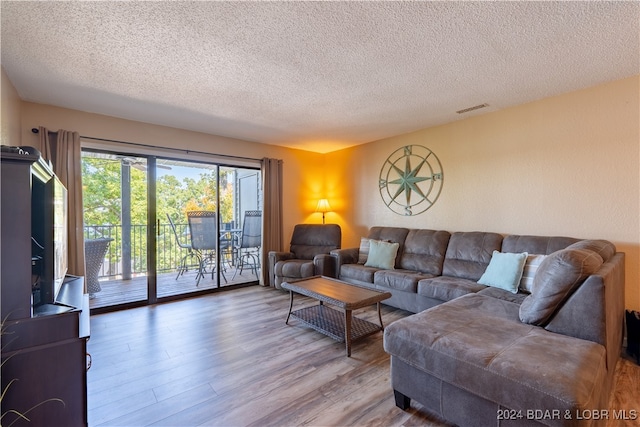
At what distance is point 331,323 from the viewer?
281cm

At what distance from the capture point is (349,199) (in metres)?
5.03

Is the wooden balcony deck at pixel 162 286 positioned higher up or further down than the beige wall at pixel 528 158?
further down

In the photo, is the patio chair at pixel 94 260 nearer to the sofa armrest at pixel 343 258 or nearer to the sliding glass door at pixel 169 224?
the sliding glass door at pixel 169 224

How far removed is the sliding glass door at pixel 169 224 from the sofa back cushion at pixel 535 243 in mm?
3537

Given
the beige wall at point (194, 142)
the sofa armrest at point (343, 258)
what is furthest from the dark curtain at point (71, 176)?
the sofa armrest at point (343, 258)

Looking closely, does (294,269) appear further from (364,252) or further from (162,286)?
(162,286)

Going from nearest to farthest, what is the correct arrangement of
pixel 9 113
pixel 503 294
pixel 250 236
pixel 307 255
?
pixel 9 113 < pixel 503 294 < pixel 307 255 < pixel 250 236

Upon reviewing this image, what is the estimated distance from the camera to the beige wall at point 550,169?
8.19 ft

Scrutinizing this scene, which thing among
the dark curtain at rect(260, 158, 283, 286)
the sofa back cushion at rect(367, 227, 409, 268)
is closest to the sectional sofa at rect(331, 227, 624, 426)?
the sofa back cushion at rect(367, 227, 409, 268)

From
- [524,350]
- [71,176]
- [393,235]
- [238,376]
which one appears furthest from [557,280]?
[71,176]

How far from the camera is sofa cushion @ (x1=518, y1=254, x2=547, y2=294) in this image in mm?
2547

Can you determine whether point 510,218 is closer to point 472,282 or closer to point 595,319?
point 472,282

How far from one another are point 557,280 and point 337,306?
1597mm

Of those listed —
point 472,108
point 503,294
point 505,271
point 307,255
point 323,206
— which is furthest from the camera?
point 323,206
